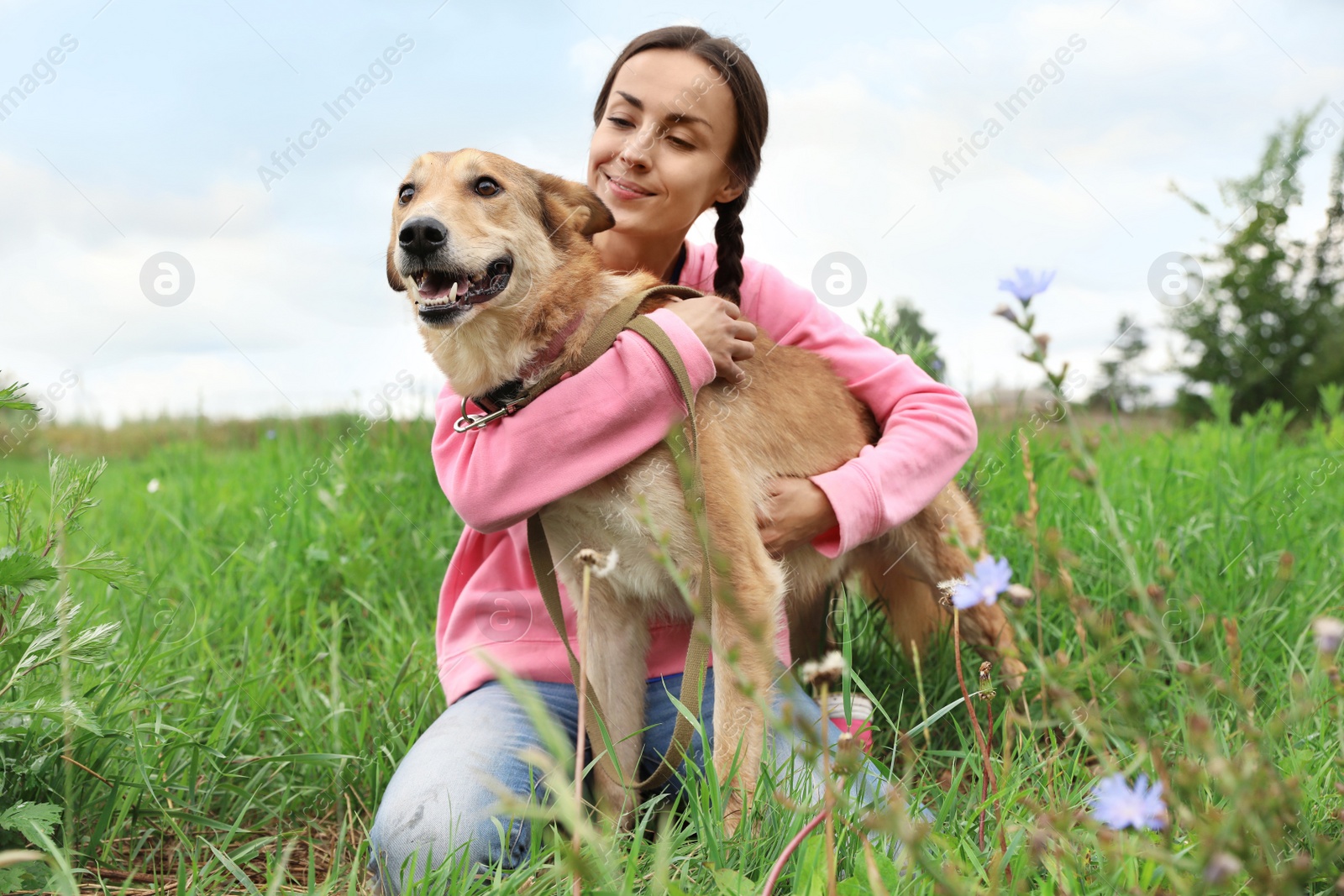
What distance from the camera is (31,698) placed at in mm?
1736

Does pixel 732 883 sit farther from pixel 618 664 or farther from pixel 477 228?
pixel 477 228

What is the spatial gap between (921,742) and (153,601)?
101 inches

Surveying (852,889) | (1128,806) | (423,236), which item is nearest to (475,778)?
(852,889)

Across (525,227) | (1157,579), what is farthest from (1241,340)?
(525,227)

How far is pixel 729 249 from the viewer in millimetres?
2924

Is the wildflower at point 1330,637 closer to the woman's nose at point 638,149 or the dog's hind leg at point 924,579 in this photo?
the dog's hind leg at point 924,579

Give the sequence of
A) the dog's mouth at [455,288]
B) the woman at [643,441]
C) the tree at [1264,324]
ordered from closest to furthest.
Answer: the woman at [643,441], the dog's mouth at [455,288], the tree at [1264,324]

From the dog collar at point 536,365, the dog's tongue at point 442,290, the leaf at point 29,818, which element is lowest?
the leaf at point 29,818

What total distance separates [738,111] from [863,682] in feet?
5.74

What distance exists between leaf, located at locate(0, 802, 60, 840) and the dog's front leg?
1.18 metres

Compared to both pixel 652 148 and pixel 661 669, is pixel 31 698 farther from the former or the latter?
pixel 652 148

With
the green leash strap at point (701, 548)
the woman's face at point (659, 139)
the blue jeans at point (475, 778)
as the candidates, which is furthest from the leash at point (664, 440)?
the woman's face at point (659, 139)

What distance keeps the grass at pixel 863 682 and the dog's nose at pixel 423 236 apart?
3.31ft

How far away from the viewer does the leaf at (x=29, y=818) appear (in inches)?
64.3
